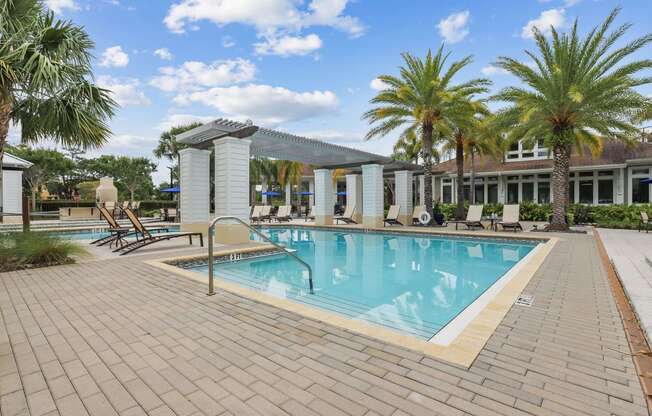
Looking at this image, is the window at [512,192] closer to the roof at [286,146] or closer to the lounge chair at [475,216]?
the roof at [286,146]

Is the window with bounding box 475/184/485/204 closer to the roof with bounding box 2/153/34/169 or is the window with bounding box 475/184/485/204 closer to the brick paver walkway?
the brick paver walkway

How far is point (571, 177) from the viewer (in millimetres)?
23047

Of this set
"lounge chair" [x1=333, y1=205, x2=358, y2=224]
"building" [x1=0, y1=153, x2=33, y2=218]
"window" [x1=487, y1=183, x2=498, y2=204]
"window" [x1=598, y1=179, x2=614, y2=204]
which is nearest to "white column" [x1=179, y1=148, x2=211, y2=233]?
"lounge chair" [x1=333, y1=205, x2=358, y2=224]

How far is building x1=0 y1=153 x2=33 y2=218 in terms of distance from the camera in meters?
17.2

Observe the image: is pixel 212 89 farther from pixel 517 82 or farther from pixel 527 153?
pixel 527 153

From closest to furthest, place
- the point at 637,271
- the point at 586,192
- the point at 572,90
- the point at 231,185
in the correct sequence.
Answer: the point at 637,271
the point at 231,185
the point at 572,90
the point at 586,192

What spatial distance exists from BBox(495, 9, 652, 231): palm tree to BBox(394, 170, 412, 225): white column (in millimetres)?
6196

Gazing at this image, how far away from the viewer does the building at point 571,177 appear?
20344 millimetres

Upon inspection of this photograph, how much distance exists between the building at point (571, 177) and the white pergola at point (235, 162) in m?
8.77

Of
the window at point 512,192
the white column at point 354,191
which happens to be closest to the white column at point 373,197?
the white column at point 354,191

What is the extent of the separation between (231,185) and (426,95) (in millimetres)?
10544

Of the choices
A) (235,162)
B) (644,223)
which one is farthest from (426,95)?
(644,223)

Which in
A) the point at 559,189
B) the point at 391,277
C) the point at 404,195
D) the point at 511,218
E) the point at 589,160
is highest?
the point at 589,160

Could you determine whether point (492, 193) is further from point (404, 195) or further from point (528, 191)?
point (404, 195)
